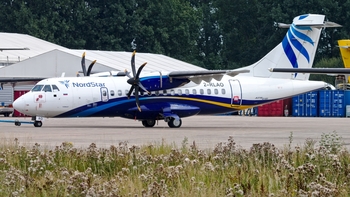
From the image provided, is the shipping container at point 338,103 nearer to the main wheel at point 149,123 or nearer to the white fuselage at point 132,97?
the white fuselage at point 132,97

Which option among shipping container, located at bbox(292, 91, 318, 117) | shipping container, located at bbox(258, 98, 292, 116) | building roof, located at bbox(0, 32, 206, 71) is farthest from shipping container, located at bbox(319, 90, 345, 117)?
building roof, located at bbox(0, 32, 206, 71)

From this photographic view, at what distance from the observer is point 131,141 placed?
24359mm

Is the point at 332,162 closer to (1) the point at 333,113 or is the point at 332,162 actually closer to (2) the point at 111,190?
(2) the point at 111,190

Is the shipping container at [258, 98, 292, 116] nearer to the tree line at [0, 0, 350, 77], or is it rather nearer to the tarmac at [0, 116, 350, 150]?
the tarmac at [0, 116, 350, 150]

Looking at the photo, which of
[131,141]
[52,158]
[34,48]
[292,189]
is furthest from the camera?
[34,48]

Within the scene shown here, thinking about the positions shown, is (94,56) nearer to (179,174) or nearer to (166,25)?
(166,25)

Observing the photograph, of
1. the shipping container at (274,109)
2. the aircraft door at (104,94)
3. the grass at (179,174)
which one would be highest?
the aircraft door at (104,94)

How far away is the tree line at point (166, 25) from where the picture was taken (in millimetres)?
88562

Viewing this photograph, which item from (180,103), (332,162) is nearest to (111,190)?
(332,162)

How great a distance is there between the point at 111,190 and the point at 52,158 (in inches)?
213

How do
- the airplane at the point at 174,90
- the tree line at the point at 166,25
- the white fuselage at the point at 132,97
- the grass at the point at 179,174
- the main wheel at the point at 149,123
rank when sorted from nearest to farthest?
the grass at the point at 179,174, the white fuselage at the point at 132,97, the airplane at the point at 174,90, the main wheel at the point at 149,123, the tree line at the point at 166,25

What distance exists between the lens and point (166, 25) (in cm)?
9388

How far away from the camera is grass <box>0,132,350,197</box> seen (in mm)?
10953

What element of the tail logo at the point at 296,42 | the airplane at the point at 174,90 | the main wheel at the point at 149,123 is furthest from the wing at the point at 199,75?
the tail logo at the point at 296,42
